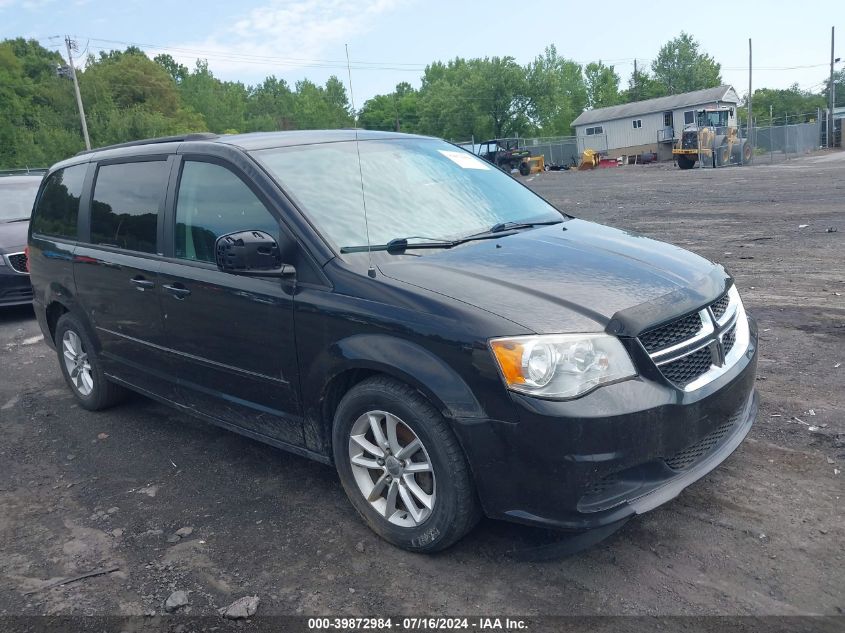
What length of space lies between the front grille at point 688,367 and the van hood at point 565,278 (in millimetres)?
194

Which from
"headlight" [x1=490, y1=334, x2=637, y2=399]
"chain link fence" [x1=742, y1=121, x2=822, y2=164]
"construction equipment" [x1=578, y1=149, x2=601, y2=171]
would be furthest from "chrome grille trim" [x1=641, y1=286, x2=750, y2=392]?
"construction equipment" [x1=578, y1=149, x2=601, y2=171]

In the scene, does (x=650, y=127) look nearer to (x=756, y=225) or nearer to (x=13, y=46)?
(x=756, y=225)

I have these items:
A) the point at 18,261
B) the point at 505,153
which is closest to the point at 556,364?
the point at 18,261

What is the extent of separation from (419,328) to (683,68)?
107 metres

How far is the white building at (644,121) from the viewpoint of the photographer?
6247 centimetres

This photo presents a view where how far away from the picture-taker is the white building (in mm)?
62469

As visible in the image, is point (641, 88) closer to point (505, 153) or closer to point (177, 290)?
point (505, 153)

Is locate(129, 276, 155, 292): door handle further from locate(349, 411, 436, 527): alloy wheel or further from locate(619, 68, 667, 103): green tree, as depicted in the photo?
locate(619, 68, 667, 103): green tree

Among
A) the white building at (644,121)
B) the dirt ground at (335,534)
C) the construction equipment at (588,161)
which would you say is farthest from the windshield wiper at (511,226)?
the white building at (644,121)

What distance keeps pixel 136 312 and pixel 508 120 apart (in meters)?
80.4

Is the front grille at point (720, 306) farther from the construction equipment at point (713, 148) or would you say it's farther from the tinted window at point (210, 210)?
the construction equipment at point (713, 148)

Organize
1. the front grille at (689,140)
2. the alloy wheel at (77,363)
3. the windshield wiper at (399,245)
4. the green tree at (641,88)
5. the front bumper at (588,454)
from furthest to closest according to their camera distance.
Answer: the green tree at (641,88) < the front grille at (689,140) < the alloy wheel at (77,363) < the windshield wiper at (399,245) < the front bumper at (588,454)

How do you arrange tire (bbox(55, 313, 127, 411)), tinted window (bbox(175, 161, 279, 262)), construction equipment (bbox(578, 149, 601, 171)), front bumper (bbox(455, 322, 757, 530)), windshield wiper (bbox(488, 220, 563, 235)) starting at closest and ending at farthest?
1. front bumper (bbox(455, 322, 757, 530))
2. tinted window (bbox(175, 161, 279, 262))
3. windshield wiper (bbox(488, 220, 563, 235))
4. tire (bbox(55, 313, 127, 411))
5. construction equipment (bbox(578, 149, 601, 171))

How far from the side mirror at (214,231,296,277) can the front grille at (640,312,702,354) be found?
1.65 m
